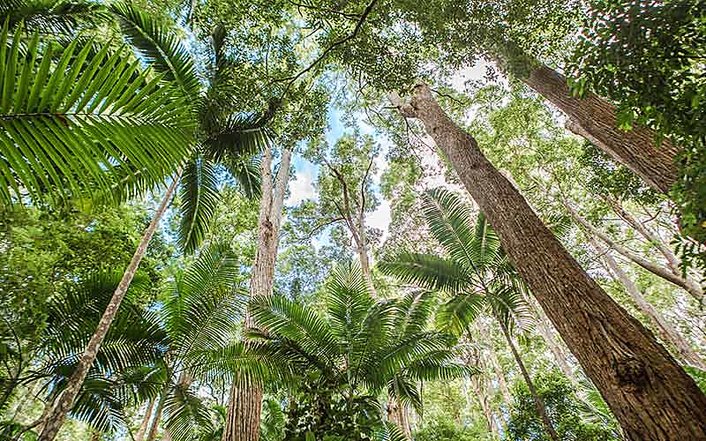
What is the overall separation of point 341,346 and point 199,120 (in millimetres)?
4191

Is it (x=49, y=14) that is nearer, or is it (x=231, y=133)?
A: (x=49, y=14)

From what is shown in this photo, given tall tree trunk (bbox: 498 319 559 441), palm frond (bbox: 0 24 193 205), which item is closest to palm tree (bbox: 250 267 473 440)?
tall tree trunk (bbox: 498 319 559 441)

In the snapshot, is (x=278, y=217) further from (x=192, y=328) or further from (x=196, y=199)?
(x=192, y=328)

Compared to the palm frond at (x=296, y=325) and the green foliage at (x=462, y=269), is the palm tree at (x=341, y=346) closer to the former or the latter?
the palm frond at (x=296, y=325)

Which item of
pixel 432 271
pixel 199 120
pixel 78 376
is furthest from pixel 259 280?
pixel 78 376

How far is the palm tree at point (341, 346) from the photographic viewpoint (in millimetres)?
5383

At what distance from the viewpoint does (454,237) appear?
855 centimetres

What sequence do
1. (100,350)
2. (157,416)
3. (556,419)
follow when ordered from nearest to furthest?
(157,416), (100,350), (556,419)

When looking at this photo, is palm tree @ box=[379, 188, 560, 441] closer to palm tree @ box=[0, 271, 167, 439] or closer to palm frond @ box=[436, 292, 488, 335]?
palm frond @ box=[436, 292, 488, 335]

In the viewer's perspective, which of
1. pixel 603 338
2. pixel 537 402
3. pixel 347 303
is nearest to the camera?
pixel 603 338

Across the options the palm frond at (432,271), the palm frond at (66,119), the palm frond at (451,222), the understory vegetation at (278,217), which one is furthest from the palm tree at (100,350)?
the palm frond at (451,222)

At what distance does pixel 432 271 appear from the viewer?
8492 millimetres

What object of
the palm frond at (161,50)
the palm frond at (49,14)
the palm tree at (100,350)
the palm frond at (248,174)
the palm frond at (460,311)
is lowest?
the palm tree at (100,350)

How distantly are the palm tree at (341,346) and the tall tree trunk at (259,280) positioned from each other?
24.8 inches
